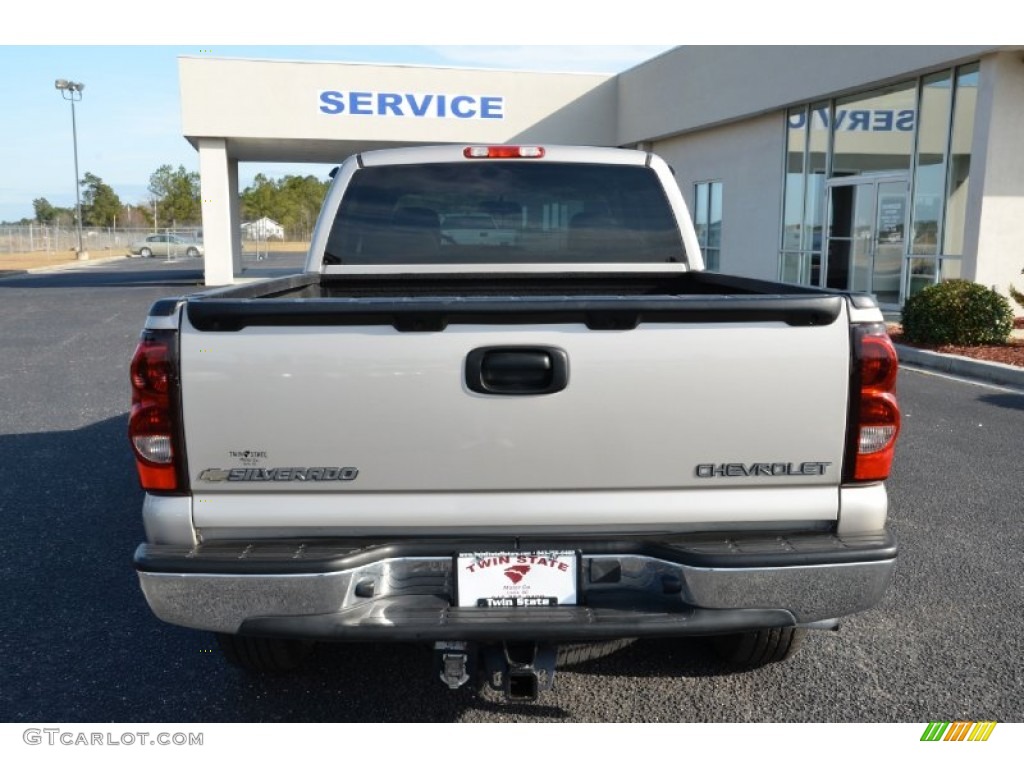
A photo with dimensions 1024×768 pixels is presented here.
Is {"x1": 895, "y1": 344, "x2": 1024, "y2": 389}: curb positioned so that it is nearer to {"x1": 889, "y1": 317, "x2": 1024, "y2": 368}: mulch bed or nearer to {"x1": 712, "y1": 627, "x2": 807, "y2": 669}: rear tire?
{"x1": 889, "y1": 317, "x2": 1024, "y2": 368}: mulch bed

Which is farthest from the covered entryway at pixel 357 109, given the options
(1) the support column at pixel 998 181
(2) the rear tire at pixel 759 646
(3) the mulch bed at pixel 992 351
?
(2) the rear tire at pixel 759 646

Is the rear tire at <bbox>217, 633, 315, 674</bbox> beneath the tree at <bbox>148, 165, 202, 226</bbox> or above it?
beneath

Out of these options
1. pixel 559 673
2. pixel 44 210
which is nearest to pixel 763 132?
pixel 559 673

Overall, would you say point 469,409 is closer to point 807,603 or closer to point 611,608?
point 611,608

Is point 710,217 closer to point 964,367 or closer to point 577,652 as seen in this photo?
point 964,367

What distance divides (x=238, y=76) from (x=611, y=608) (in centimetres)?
2487

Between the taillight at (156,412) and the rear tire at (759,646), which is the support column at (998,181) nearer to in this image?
the rear tire at (759,646)

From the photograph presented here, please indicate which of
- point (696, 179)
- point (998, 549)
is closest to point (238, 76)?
point (696, 179)

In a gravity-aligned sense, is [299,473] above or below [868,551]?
above

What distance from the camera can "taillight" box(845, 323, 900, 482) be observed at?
256cm

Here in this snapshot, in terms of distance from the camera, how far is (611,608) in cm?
258

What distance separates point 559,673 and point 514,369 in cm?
146

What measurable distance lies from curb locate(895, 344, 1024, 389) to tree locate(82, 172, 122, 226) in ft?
318
